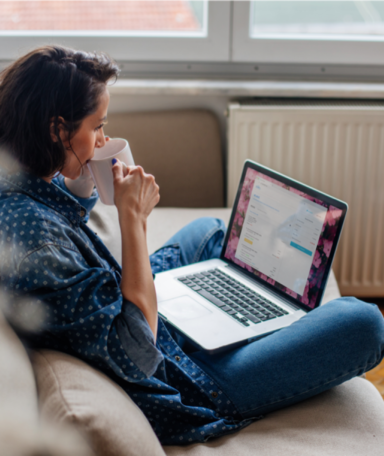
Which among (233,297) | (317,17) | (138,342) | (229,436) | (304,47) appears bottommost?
(229,436)

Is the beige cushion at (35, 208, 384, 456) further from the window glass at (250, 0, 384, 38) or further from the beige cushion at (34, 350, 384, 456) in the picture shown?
the window glass at (250, 0, 384, 38)

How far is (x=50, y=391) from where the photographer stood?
2.11 ft

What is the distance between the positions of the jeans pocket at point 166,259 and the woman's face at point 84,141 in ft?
1.46

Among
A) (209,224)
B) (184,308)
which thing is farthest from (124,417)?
(209,224)

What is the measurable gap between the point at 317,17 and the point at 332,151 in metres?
0.52

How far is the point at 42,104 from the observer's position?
77 centimetres

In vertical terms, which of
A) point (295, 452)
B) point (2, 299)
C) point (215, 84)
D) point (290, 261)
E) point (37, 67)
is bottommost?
point (295, 452)

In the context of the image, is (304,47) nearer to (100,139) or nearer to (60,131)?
(100,139)

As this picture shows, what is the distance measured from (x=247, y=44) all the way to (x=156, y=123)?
0.45m

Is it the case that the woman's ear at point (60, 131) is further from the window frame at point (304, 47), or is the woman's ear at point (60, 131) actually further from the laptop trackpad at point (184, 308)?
the window frame at point (304, 47)

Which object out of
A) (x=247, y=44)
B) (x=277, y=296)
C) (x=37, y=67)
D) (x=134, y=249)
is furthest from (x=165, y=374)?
(x=247, y=44)

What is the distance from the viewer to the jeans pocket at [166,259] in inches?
50.1

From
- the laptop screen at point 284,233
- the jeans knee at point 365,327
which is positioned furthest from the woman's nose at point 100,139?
the jeans knee at point 365,327

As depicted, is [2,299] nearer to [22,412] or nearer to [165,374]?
[22,412]
